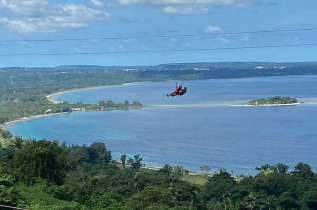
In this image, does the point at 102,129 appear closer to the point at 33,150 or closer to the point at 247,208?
the point at 247,208

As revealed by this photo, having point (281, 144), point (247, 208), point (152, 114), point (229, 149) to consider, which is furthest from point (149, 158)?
point (152, 114)

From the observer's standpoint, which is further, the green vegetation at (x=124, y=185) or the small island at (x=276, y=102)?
the small island at (x=276, y=102)

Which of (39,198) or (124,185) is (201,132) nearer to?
(124,185)

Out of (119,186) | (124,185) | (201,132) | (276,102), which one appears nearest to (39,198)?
(119,186)

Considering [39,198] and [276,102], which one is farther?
[276,102]

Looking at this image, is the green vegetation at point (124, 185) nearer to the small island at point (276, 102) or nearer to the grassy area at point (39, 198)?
the grassy area at point (39, 198)

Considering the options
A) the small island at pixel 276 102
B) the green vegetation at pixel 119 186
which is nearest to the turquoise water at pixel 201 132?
the small island at pixel 276 102

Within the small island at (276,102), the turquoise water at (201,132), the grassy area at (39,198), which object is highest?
the grassy area at (39,198)
